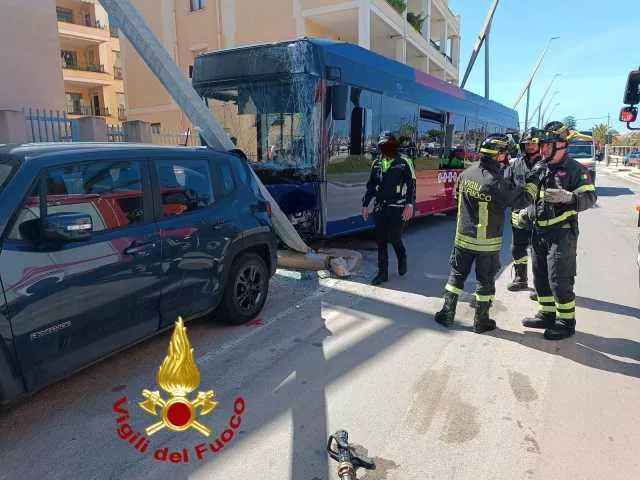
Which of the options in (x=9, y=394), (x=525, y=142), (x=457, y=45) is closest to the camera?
(x=9, y=394)

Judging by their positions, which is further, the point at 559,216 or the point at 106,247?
the point at 559,216

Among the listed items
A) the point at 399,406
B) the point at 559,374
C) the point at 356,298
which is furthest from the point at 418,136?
the point at 399,406

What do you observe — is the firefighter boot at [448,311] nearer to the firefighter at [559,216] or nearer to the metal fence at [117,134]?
the firefighter at [559,216]

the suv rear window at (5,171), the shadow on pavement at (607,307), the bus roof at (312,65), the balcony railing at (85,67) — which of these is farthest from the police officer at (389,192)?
the balcony railing at (85,67)

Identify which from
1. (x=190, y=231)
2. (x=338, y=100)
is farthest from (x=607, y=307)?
(x=190, y=231)

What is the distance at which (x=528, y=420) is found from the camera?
3023 mm

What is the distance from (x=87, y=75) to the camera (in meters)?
31.2

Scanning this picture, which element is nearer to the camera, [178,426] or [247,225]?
[178,426]

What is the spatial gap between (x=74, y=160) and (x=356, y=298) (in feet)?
11.2

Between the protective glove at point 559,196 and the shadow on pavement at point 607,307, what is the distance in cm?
185

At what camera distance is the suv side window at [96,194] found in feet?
9.34

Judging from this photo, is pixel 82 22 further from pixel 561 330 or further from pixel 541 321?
pixel 561 330

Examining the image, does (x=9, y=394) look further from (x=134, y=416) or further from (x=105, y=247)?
(x=105, y=247)

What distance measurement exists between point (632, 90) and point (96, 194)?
23.7 feet
